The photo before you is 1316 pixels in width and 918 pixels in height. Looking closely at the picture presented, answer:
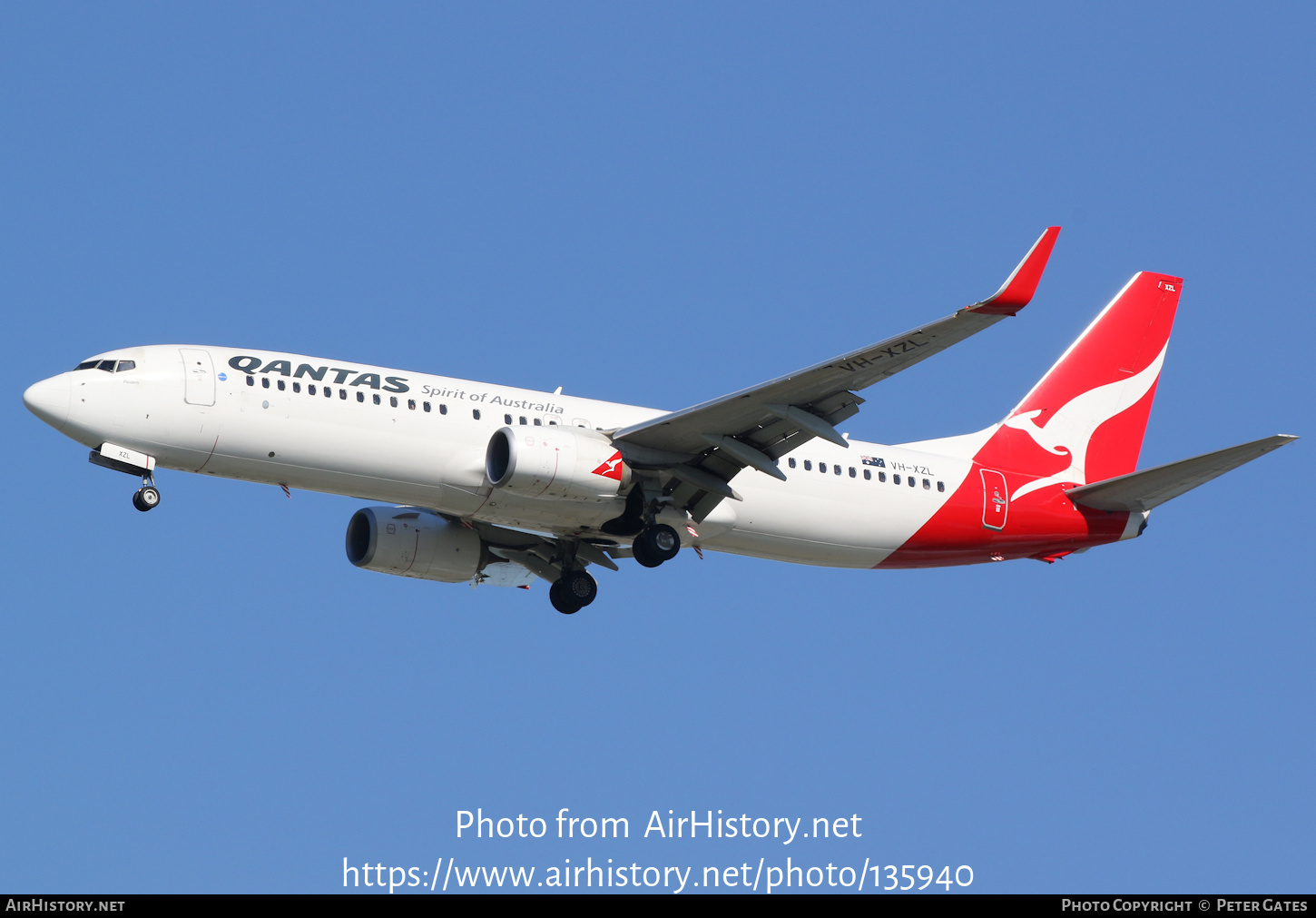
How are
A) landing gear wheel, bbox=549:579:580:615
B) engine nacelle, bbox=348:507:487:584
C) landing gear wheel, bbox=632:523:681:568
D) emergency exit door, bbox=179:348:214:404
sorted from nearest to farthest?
emergency exit door, bbox=179:348:214:404, landing gear wheel, bbox=632:523:681:568, engine nacelle, bbox=348:507:487:584, landing gear wheel, bbox=549:579:580:615

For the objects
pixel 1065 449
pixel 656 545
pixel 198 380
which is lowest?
pixel 656 545

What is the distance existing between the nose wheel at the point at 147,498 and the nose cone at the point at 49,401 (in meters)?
1.88

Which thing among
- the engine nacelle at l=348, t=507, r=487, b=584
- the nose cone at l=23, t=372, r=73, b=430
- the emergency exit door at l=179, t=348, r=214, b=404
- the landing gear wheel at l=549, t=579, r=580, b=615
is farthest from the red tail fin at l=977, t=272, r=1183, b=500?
the nose cone at l=23, t=372, r=73, b=430

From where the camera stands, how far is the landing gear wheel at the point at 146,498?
30.3m

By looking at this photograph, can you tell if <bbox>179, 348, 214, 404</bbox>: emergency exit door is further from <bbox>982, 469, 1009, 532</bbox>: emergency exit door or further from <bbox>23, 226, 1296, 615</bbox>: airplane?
<bbox>982, 469, 1009, 532</bbox>: emergency exit door

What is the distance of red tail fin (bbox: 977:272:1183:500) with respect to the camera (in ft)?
124

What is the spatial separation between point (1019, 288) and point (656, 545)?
388 inches

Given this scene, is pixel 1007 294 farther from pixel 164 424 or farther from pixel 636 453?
pixel 164 424

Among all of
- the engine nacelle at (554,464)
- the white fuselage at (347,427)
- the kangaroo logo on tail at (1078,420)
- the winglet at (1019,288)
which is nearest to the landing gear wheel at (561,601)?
the white fuselage at (347,427)

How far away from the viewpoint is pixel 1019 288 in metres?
26.3

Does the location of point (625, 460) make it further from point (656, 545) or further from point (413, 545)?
point (413, 545)

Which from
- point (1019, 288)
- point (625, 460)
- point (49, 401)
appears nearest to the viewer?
point (1019, 288)

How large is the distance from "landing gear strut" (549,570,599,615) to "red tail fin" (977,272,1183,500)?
947cm

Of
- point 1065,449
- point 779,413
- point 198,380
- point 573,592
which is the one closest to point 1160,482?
point 1065,449
